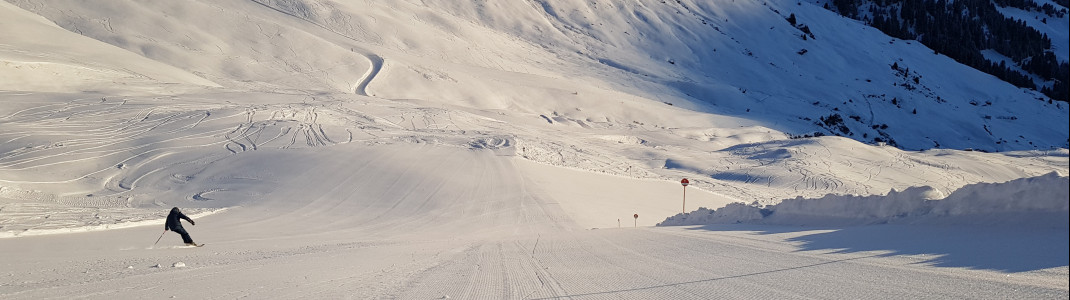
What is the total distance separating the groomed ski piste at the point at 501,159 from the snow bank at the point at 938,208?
0.04 meters

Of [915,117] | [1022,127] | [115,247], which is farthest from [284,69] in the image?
[1022,127]

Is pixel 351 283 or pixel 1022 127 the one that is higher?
pixel 1022 127

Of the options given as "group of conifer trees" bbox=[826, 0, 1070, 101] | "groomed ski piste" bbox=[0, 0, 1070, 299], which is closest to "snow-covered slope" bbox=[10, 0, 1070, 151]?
"groomed ski piste" bbox=[0, 0, 1070, 299]

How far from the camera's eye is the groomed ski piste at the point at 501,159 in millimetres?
8086

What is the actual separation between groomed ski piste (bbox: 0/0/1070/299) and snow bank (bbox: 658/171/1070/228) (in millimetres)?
42

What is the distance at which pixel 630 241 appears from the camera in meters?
11.9

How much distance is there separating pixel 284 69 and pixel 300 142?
20.0 metres

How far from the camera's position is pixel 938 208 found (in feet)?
29.6

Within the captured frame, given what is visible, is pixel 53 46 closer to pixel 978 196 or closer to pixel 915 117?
pixel 978 196

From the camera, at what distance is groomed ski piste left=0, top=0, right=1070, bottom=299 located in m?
8.09

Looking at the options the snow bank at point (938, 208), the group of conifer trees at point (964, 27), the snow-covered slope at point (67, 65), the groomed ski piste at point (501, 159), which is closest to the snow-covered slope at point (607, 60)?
the groomed ski piste at point (501, 159)

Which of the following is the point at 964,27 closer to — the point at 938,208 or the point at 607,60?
the point at 607,60

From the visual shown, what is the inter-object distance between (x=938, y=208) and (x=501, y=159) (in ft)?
66.3

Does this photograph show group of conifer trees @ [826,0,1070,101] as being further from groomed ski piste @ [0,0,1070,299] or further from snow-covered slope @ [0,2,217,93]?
snow-covered slope @ [0,2,217,93]
